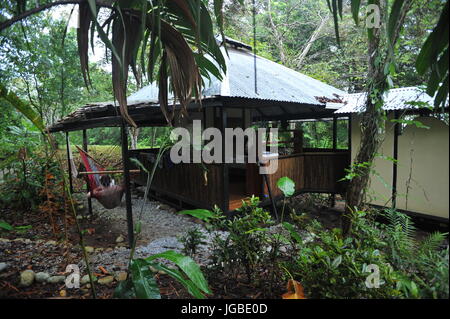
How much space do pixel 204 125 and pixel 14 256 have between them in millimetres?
4630

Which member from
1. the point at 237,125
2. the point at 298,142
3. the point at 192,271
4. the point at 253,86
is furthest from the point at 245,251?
the point at 237,125

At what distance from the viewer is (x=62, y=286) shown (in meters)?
1.97

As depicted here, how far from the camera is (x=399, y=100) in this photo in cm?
107

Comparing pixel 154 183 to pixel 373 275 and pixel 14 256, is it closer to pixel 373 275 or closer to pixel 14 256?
pixel 14 256

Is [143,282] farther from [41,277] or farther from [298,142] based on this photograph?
[298,142]

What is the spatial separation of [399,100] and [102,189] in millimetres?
A: 4054

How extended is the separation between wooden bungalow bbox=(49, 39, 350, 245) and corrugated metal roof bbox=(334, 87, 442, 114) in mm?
2297

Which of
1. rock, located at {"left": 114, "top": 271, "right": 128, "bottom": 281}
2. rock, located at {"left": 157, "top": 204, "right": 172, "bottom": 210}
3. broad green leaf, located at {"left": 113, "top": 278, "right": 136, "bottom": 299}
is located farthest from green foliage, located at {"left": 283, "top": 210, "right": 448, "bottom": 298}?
rock, located at {"left": 157, "top": 204, "right": 172, "bottom": 210}

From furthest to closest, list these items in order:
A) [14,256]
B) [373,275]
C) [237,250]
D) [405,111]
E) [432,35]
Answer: [14,256], [237,250], [373,275], [405,111], [432,35]

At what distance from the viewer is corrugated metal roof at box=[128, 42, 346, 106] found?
399cm

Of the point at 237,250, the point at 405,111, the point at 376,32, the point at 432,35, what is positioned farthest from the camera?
the point at 237,250

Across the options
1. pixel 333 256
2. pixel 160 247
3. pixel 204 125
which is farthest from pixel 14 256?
pixel 204 125
